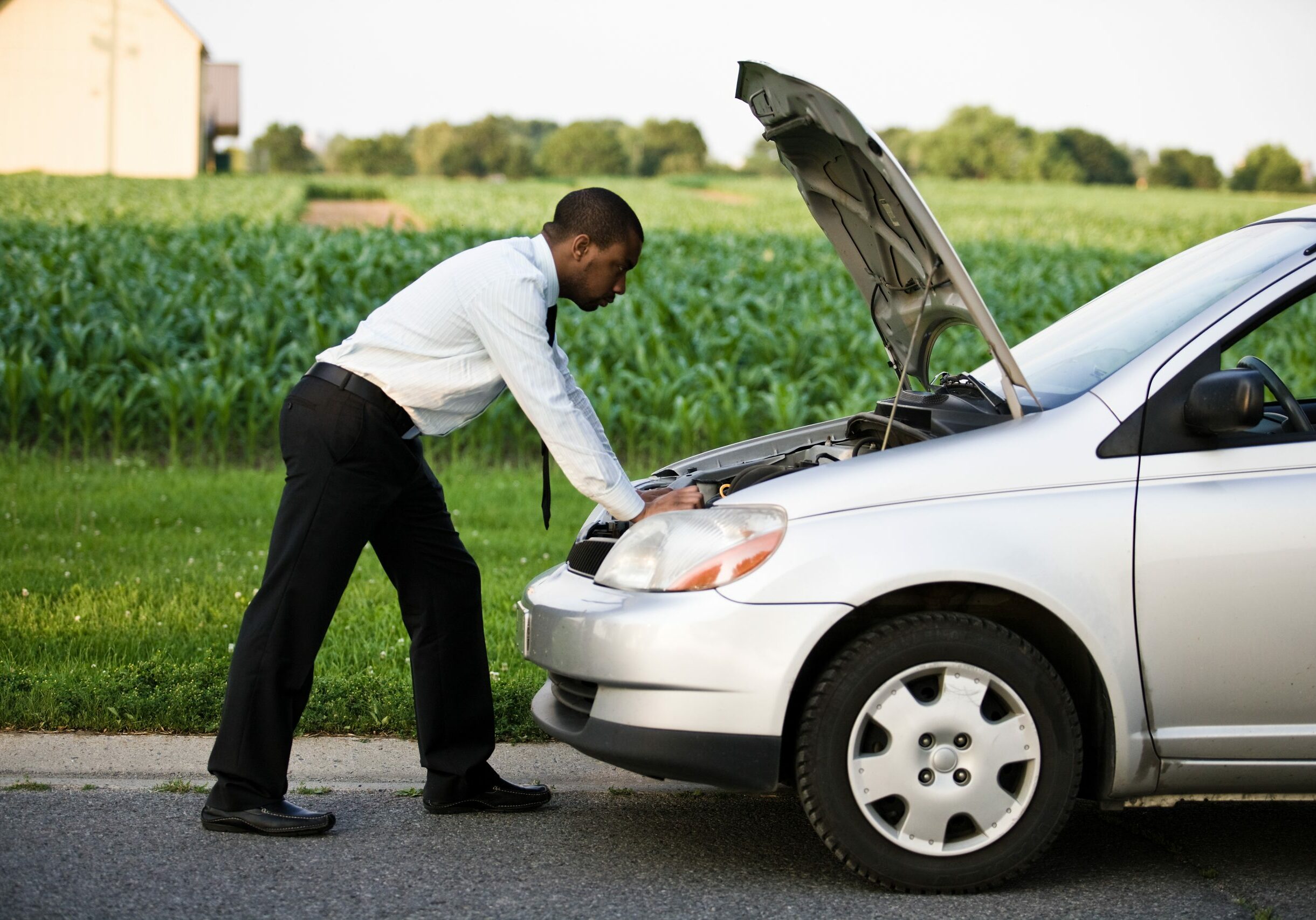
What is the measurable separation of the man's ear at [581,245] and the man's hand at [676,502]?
0.73m

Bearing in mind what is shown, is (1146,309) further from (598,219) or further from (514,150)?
(514,150)

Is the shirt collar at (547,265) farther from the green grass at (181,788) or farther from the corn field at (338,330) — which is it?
the corn field at (338,330)

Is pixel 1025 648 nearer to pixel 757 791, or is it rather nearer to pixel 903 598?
pixel 903 598

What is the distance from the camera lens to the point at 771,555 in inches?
129

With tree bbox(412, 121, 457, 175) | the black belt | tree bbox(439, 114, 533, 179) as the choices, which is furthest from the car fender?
tree bbox(412, 121, 457, 175)

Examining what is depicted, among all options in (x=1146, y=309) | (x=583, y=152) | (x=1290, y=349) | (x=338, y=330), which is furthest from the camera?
(x=583, y=152)

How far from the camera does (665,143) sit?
111312 mm

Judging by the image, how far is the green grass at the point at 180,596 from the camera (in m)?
4.82

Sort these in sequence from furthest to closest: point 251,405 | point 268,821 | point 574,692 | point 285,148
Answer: point 285,148, point 251,405, point 268,821, point 574,692

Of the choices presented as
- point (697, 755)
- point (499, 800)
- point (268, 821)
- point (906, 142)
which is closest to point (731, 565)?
point (697, 755)

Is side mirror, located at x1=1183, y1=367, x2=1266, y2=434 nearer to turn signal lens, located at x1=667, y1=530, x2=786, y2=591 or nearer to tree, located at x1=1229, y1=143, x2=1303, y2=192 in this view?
turn signal lens, located at x1=667, y1=530, x2=786, y2=591

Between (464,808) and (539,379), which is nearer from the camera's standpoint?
(539,379)

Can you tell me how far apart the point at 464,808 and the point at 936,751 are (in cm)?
155

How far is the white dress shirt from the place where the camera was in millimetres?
3656
